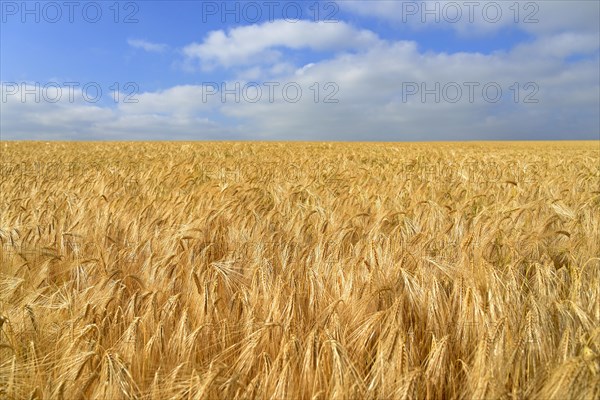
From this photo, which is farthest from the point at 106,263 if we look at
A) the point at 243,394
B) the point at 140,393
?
the point at 243,394

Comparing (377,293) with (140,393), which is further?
(377,293)

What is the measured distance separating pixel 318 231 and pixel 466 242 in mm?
1030

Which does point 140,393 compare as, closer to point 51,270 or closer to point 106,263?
point 106,263

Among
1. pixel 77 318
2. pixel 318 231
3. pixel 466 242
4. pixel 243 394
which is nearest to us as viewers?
pixel 243 394

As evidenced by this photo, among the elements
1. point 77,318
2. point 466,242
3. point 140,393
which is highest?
point 466,242

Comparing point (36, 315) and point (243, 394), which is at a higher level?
point (36, 315)

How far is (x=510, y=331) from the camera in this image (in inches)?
64.4

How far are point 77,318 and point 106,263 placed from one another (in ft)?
2.45

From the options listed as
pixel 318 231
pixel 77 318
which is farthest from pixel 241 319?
pixel 318 231

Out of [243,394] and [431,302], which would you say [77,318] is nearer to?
[243,394]

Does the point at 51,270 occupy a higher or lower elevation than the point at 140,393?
higher

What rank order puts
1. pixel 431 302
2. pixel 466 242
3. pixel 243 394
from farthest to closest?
1. pixel 466 242
2. pixel 431 302
3. pixel 243 394

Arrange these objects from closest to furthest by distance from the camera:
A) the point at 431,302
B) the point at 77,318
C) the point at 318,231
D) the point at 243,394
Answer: the point at 243,394 → the point at 77,318 → the point at 431,302 → the point at 318,231

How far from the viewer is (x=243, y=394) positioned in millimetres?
1315
